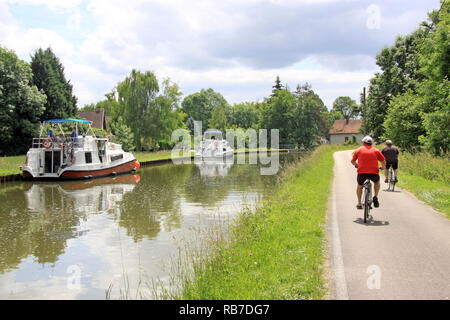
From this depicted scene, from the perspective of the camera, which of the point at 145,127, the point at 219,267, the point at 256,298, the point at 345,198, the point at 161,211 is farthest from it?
the point at 145,127

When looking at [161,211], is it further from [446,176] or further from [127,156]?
[127,156]

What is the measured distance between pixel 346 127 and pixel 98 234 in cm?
10282

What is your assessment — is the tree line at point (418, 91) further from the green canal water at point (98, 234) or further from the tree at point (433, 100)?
the green canal water at point (98, 234)

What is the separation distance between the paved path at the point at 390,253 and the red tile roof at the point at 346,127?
98.3 m

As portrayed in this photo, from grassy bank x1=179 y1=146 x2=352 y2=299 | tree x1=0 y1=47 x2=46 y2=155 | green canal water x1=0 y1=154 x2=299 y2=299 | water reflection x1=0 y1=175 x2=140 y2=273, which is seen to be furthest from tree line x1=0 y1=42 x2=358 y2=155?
grassy bank x1=179 y1=146 x2=352 y2=299

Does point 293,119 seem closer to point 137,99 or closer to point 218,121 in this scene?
point 218,121

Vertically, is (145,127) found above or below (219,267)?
above

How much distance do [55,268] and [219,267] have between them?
431cm

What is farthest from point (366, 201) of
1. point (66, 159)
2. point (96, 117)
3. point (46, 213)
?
point (96, 117)

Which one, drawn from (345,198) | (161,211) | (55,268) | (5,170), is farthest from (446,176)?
(5,170)

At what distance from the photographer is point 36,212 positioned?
53.2 ft

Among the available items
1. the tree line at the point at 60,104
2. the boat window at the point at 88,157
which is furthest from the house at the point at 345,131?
the boat window at the point at 88,157

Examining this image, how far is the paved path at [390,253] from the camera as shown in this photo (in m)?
5.43

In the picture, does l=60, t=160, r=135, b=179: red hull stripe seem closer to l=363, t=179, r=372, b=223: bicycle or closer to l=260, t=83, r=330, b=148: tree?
l=363, t=179, r=372, b=223: bicycle
